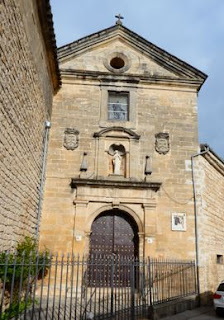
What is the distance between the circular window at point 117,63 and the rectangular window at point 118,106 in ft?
4.13

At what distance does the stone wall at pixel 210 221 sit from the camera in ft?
31.3

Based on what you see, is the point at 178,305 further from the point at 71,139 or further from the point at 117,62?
the point at 117,62

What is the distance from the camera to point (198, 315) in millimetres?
7969

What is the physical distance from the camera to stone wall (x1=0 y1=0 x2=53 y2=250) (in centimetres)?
566

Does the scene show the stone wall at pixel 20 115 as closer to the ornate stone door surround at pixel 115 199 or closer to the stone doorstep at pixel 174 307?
the ornate stone door surround at pixel 115 199

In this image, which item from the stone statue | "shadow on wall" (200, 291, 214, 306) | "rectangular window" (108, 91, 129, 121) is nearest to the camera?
"shadow on wall" (200, 291, 214, 306)

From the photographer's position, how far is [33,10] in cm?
734

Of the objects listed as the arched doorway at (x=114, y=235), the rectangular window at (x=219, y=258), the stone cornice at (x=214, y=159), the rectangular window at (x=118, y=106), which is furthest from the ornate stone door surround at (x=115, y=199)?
the rectangular window at (x=219, y=258)

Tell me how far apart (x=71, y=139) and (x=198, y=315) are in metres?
6.12

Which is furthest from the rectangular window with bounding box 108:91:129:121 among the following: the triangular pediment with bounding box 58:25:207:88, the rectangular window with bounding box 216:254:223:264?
the rectangular window with bounding box 216:254:223:264

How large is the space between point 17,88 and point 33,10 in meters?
2.25

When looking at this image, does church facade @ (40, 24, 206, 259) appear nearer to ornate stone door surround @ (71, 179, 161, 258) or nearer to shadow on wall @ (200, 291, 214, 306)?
ornate stone door surround @ (71, 179, 161, 258)

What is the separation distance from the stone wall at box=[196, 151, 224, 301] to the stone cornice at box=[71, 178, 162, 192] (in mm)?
1575

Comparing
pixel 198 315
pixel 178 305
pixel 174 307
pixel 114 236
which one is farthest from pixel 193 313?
pixel 114 236
